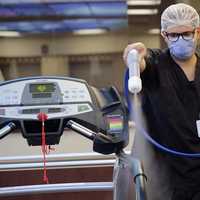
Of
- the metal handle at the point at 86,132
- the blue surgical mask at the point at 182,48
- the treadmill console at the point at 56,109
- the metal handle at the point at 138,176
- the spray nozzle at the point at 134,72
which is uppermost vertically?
the blue surgical mask at the point at 182,48

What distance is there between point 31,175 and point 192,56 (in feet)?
4.72

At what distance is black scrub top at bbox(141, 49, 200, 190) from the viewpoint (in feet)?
6.10

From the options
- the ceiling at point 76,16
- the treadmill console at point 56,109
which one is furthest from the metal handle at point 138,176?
→ the ceiling at point 76,16

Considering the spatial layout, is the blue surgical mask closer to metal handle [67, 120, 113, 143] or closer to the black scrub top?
the black scrub top

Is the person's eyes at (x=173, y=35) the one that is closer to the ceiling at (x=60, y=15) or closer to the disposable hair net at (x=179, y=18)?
the disposable hair net at (x=179, y=18)

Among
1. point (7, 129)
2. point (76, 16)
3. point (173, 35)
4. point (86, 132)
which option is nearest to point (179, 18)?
point (173, 35)

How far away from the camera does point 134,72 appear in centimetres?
164

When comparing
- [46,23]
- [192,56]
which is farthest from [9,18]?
[192,56]

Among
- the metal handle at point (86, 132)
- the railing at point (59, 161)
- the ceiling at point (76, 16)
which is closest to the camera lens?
the metal handle at point (86, 132)

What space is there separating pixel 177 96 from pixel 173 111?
0.20 ft

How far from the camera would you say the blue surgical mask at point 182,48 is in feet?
6.17

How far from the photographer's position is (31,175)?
9.85 ft

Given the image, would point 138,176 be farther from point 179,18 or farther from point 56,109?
point 179,18

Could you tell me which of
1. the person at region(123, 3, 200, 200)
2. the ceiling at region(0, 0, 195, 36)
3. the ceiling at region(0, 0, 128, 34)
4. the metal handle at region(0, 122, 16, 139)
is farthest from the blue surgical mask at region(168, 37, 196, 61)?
the ceiling at region(0, 0, 128, 34)
